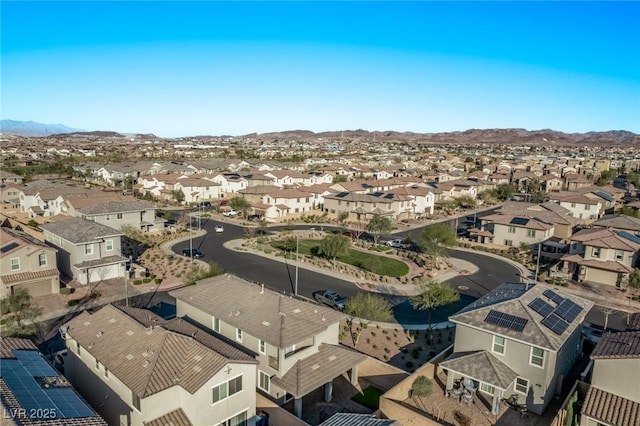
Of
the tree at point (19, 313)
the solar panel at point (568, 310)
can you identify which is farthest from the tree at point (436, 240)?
the tree at point (19, 313)

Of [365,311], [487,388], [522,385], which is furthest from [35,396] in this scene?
[522,385]

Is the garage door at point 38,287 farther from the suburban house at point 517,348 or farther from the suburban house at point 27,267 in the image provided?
the suburban house at point 517,348

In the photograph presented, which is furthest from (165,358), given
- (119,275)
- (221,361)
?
(119,275)

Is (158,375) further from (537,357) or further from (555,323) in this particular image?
(555,323)

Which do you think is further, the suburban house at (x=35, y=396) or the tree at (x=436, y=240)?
the tree at (x=436, y=240)

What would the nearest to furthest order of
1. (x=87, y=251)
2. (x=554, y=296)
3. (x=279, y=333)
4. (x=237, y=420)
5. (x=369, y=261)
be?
(x=237, y=420)
(x=279, y=333)
(x=554, y=296)
(x=87, y=251)
(x=369, y=261)

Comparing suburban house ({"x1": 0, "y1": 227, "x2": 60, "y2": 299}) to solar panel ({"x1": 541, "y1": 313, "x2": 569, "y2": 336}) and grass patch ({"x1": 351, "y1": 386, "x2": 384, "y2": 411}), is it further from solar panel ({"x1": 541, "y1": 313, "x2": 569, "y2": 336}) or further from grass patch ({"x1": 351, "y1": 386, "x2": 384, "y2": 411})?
solar panel ({"x1": 541, "y1": 313, "x2": 569, "y2": 336})

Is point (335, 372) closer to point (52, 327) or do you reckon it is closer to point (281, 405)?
point (281, 405)

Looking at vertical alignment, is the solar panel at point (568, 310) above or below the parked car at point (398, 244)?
above
